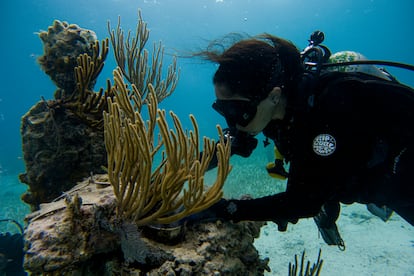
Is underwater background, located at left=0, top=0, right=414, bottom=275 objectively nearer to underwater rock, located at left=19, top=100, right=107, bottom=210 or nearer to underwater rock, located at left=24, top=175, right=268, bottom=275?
underwater rock, located at left=19, top=100, right=107, bottom=210

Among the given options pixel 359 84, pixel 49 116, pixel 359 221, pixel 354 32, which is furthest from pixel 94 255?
pixel 354 32

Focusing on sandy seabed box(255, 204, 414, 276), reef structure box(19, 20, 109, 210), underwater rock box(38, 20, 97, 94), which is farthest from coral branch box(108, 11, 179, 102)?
sandy seabed box(255, 204, 414, 276)

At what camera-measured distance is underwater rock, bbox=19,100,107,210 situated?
10.8 ft

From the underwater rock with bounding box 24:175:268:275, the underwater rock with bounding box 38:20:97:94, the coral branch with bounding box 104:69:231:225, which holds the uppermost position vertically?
the underwater rock with bounding box 38:20:97:94

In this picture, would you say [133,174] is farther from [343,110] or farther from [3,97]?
[3,97]

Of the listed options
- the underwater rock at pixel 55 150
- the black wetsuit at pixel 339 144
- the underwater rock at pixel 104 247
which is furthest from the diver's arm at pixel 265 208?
the underwater rock at pixel 55 150

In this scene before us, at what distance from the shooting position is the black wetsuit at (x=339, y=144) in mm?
2195

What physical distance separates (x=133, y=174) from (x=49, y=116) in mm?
2266

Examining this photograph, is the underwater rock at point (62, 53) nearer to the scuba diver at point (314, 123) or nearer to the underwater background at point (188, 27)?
the scuba diver at point (314, 123)

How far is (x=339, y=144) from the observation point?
2164 millimetres

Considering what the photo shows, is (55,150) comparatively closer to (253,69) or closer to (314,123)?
(253,69)

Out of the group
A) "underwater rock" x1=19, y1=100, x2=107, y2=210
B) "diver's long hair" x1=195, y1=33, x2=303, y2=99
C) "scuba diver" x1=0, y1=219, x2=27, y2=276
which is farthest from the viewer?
"scuba diver" x1=0, y1=219, x2=27, y2=276

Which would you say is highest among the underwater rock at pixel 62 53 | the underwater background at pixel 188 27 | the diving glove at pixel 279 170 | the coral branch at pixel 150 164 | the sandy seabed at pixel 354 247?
the underwater background at pixel 188 27

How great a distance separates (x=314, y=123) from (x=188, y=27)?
4797 cm
